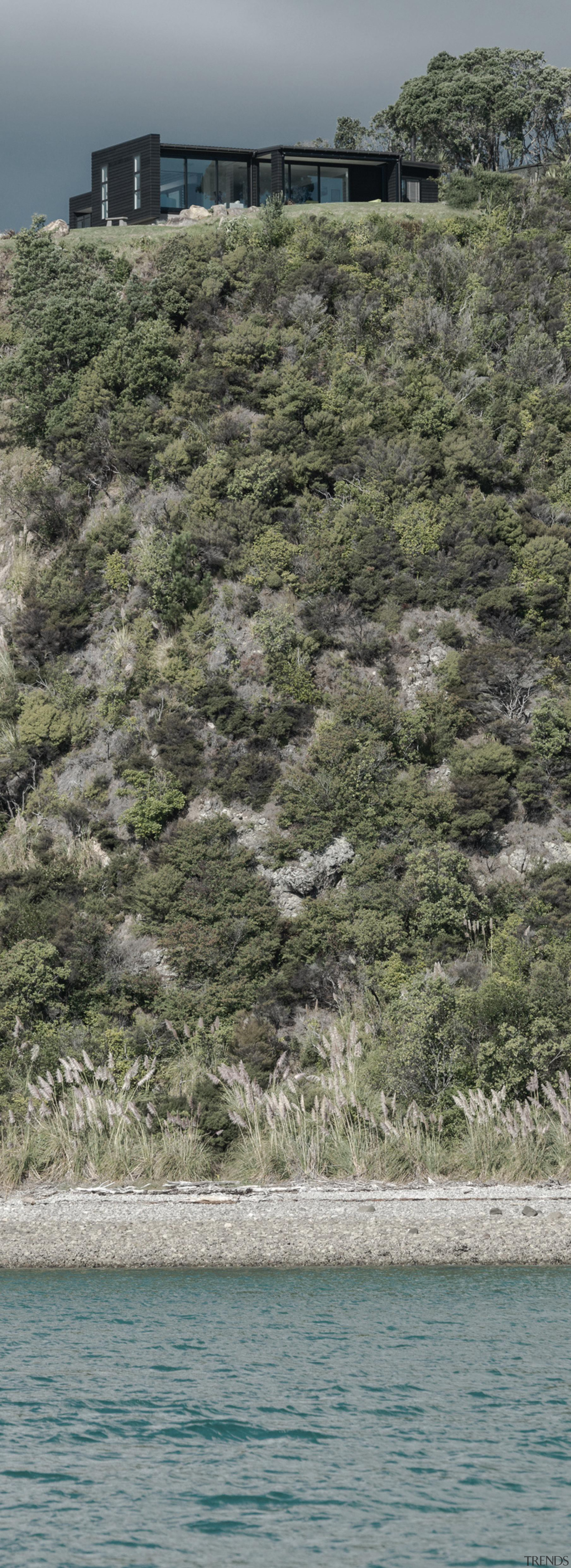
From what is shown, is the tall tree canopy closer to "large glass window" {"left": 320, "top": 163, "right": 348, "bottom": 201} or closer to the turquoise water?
"large glass window" {"left": 320, "top": 163, "right": 348, "bottom": 201}

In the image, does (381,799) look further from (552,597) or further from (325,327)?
(325,327)

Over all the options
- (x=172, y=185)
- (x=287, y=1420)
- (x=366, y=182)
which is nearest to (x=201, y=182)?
(x=172, y=185)

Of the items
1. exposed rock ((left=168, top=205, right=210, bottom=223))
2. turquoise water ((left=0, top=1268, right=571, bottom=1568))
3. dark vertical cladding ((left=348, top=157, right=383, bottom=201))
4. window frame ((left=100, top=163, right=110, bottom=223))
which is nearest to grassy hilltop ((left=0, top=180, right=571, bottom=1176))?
exposed rock ((left=168, top=205, right=210, bottom=223))

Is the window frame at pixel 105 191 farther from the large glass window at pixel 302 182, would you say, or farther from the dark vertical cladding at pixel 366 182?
the dark vertical cladding at pixel 366 182

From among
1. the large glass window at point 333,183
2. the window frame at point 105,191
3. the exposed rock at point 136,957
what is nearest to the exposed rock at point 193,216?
the large glass window at point 333,183

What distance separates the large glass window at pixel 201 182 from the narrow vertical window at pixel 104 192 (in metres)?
3.65

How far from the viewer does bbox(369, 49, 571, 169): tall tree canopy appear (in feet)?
194

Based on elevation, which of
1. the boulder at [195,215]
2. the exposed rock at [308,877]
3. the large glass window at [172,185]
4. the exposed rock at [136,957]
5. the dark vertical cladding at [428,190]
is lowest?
the exposed rock at [136,957]

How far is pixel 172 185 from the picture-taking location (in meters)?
42.3

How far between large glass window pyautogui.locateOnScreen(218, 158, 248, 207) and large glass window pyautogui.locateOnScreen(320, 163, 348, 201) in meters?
2.55

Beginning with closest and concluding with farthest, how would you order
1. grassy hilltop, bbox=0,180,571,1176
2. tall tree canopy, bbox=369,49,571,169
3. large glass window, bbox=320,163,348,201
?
grassy hilltop, bbox=0,180,571,1176
large glass window, bbox=320,163,348,201
tall tree canopy, bbox=369,49,571,169

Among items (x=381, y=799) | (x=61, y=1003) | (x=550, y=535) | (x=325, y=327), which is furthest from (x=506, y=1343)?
(x=325, y=327)

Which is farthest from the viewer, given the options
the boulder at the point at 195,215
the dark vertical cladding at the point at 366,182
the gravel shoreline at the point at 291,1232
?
the dark vertical cladding at the point at 366,182

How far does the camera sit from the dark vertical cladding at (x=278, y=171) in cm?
4184
